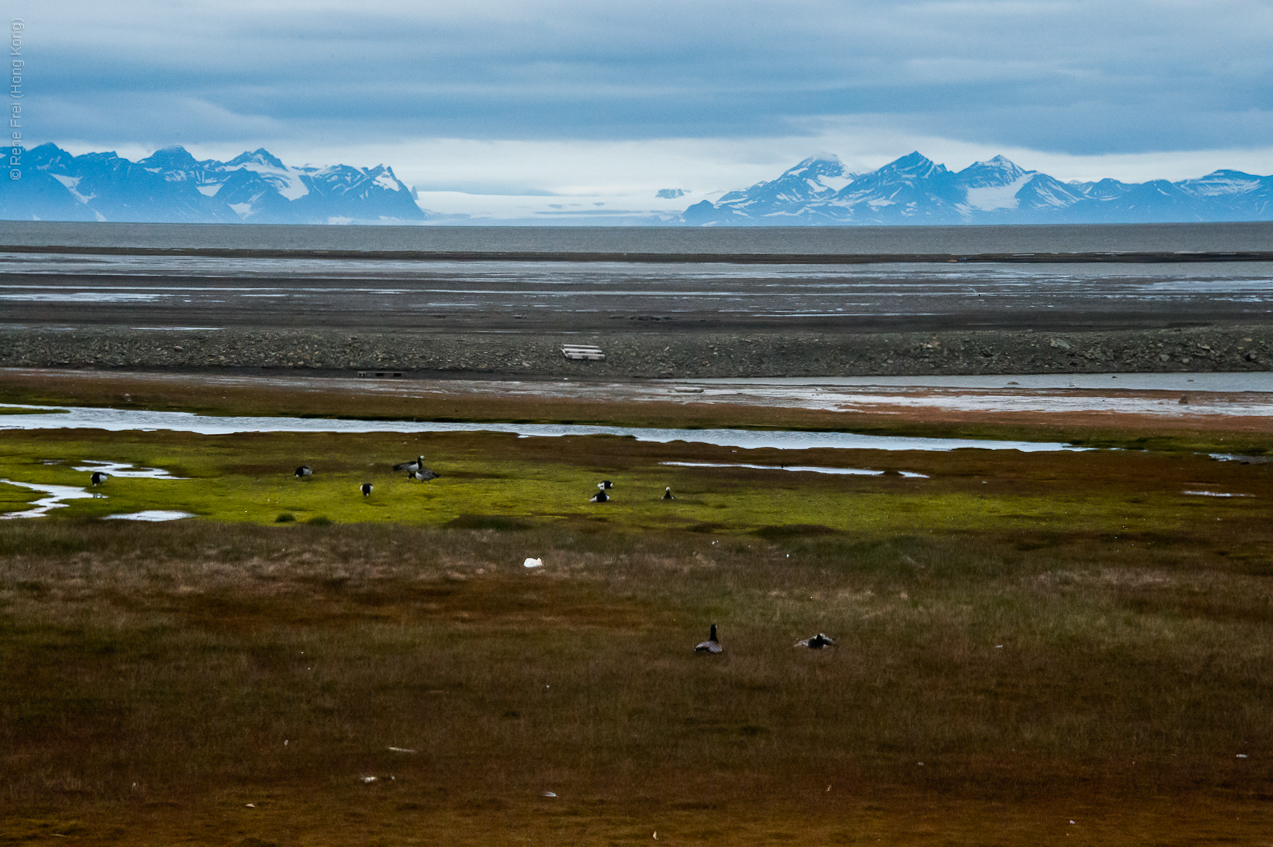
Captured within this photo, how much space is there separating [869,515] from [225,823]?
19432mm

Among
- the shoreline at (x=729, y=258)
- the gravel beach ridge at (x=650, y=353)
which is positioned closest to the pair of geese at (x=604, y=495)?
the gravel beach ridge at (x=650, y=353)

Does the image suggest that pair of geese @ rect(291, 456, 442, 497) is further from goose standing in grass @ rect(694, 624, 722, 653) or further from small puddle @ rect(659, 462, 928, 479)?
goose standing in grass @ rect(694, 624, 722, 653)

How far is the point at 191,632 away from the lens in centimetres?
1877

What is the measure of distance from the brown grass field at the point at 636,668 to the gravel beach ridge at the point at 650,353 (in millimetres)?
34355

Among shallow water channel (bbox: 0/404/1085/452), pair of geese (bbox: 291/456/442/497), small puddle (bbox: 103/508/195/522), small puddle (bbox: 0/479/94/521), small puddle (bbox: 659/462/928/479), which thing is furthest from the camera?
shallow water channel (bbox: 0/404/1085/452)

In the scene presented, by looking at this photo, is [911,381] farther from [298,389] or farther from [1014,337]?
[298,389]

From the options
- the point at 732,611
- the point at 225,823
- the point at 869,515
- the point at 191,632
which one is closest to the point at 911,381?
the point at 869,515

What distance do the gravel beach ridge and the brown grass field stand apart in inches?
1353

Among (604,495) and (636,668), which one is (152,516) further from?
(636,668)

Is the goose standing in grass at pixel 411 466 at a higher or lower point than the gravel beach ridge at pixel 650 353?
lower

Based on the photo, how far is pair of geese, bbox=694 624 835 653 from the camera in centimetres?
1786

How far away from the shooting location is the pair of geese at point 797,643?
17859 mm

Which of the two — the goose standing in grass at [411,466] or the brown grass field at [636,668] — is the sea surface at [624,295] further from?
the brown grass field at [636,668]

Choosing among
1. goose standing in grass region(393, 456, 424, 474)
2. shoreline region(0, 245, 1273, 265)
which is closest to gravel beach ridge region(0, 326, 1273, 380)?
goose standing in grass region(393, 456, 424, 474)
